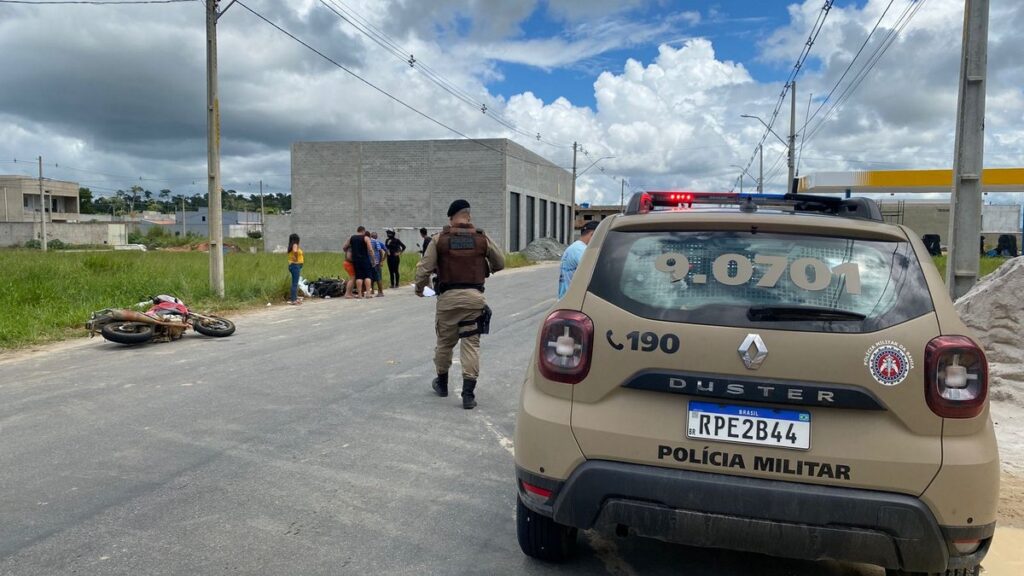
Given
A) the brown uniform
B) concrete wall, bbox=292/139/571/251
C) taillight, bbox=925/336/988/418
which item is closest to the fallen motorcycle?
the brown uniform

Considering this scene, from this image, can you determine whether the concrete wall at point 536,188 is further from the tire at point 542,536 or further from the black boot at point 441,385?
Answer: the tire at point 542,536

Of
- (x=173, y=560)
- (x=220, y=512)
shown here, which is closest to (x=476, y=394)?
(x=220, y=512)

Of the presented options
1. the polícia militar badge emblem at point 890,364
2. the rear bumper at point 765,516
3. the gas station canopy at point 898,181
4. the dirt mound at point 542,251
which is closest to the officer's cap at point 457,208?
the rear bumper at point 765,516

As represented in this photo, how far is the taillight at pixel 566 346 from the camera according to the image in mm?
3105

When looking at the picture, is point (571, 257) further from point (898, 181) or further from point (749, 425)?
point (898, 181)

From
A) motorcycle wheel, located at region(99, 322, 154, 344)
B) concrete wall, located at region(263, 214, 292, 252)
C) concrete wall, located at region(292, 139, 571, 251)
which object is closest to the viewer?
motorcycle wheel, located at region(99, 322, 154, 344)

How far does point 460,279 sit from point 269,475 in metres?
2.63

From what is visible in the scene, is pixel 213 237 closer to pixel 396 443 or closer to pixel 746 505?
pixel 396 443

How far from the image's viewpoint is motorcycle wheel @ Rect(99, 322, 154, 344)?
33.7ft

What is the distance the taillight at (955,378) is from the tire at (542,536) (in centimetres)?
168

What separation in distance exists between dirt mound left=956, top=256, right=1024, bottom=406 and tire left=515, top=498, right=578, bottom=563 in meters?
5.53

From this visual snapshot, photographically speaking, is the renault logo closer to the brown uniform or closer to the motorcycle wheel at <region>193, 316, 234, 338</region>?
the brown uniform

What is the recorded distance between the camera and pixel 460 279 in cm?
687

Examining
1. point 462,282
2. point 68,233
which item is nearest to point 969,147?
point 462,282
